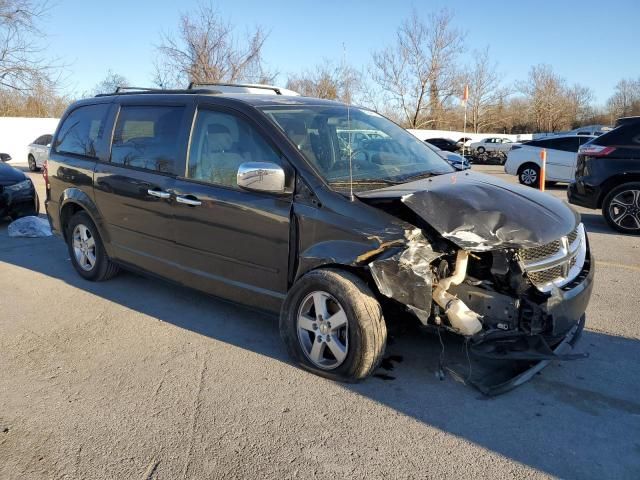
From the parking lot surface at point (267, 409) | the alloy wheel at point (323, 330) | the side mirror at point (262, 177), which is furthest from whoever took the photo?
the side mirror at point (262, 177)

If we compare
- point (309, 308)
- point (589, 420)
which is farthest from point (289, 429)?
point (589, 420)

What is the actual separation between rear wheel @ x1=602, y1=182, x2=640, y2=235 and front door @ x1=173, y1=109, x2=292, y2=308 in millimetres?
6446

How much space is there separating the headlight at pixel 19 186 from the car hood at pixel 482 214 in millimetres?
7278

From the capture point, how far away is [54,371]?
3.75 meters

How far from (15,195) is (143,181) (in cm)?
523

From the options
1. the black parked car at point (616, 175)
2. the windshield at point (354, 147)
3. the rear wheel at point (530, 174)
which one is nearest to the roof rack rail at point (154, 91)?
the windshield at point (354, 147)

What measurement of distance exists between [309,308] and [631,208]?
6.57 metres

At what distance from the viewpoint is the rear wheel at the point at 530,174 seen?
52.8 ft

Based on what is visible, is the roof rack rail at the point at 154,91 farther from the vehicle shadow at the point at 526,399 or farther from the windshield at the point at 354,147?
the vehicle shadow at the point at 526,399

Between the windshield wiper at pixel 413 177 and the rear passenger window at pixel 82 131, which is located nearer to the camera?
the windshield wiper at pixel 413 177

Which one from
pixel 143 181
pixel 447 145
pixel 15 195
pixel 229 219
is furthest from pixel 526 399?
pixel 447 145

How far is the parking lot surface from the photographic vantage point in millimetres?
2705

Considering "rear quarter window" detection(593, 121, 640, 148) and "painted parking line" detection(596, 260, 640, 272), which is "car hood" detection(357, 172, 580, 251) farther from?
"rear quarter window" detection(593, 121, 640, 148)

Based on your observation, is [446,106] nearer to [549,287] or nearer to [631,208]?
[631,208]
